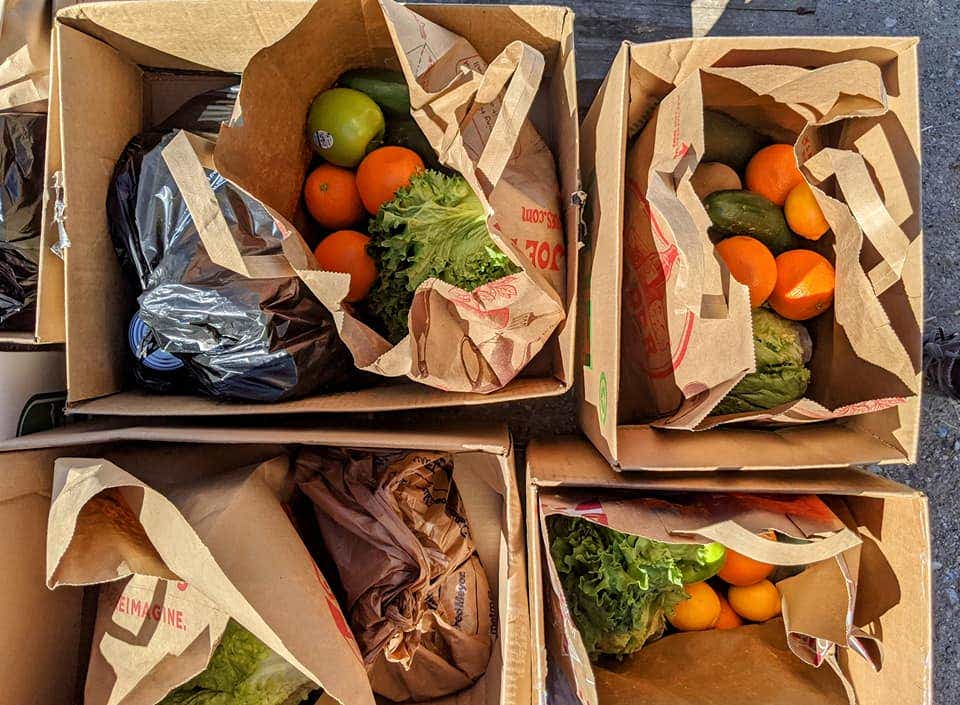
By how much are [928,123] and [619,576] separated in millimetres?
1170

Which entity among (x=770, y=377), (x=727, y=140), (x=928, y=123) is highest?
(x=928, y=123)

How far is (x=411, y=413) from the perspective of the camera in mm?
1444

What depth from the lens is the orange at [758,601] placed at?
1.19m

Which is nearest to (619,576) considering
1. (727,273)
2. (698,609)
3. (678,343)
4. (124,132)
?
(698,609)

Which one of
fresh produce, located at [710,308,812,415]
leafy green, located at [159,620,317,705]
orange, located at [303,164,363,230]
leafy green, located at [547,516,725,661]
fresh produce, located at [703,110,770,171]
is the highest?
fresh produce, located at [703,110,770,171]

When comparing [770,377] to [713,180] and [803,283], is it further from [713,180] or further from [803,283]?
[713,180]

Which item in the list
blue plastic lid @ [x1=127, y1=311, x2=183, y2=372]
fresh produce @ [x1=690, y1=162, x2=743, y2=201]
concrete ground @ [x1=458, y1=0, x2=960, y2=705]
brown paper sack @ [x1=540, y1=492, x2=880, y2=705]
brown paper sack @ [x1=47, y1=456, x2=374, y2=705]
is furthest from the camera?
concrete ground @ [x1=458, y1=0, x2=960, y2=705]

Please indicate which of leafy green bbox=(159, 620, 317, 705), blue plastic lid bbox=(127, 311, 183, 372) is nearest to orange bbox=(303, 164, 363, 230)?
blue plastic lid bbox=(127, 311, 183, 372)

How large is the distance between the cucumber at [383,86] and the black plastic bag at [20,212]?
0.53 meters

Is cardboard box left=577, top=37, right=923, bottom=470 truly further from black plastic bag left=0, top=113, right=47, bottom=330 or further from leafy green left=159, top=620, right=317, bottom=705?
black plastic bag left=0, top=113, right=47, bottom=330

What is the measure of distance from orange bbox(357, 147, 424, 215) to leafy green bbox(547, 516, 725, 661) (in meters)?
0.60

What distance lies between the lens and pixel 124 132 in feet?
3.80

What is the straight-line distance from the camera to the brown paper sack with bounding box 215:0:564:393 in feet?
2.93

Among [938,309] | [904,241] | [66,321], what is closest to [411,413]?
[66,321]
